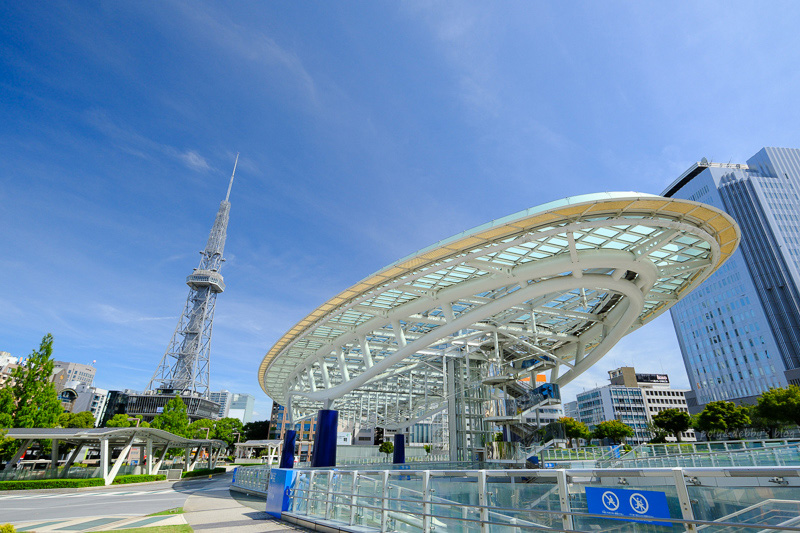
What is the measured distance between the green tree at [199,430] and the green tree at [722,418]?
6246cm

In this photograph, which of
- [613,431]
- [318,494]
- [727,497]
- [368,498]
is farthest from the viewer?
[613,431]

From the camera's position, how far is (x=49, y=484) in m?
27.2

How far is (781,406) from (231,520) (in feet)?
170

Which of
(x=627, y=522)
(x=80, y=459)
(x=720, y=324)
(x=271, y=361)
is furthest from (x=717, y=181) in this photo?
(x=80, y=459)

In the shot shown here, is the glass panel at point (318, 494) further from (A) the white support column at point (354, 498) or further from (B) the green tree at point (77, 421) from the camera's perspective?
(B) the green tree at point (77, 421)

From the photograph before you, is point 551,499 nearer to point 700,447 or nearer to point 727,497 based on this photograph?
point 727,497

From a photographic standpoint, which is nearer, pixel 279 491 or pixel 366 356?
pixel 279 491

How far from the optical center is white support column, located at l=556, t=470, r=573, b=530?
5125mm

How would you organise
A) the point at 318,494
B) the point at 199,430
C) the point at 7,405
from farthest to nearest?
the point at 199,430 < the point at 7,405 < the point at 318,494

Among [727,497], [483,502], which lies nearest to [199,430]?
[483,502]

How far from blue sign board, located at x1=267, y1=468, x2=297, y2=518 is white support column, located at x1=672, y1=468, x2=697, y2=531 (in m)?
10.8

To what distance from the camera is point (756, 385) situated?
78625 millimetres

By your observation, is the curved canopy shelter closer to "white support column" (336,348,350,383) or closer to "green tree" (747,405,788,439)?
"white support column" (336,348,350,383)

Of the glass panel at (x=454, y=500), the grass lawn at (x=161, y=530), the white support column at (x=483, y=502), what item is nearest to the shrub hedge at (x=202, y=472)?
the grass lawn at (x=161, y=530)
